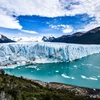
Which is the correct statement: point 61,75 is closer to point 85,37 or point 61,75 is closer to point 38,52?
point 38,52

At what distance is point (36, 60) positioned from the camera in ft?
92.3

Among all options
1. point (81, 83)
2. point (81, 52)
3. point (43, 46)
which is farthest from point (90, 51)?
point (81, 83)

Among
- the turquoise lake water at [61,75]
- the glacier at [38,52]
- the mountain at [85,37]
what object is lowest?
the turquoise lake water at [61,75]

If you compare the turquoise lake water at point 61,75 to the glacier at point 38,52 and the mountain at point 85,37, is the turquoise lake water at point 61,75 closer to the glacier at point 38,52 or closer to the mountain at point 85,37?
the glacier at point 38,52

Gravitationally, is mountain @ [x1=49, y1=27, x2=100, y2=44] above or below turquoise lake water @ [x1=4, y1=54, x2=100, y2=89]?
above

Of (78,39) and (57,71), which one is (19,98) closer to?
(57,71)

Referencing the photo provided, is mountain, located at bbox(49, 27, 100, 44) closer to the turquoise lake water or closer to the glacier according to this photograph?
the glacier

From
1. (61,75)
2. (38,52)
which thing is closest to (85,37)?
(38,52)

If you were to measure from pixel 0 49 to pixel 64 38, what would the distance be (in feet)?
124

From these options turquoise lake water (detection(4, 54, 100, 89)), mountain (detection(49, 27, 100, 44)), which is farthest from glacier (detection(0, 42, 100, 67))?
mountain (detection(49, 27, 100, 44))

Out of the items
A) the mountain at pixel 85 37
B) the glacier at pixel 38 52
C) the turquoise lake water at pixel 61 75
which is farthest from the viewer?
the mountain at pixel 85 37

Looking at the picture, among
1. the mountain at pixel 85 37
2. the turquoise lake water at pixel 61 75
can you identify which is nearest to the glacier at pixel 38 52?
the turquoise lake water at pixel 61 75

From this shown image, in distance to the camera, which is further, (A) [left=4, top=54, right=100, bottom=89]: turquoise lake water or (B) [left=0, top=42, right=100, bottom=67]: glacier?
(B) [left=0, top=42, right=100, bottom=67]: glacier

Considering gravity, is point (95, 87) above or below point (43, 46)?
below
